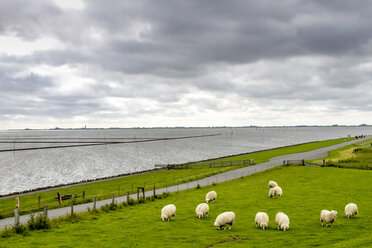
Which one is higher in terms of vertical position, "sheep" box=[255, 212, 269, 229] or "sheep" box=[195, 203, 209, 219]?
"sheep" box=[255, 212, 269, 229]

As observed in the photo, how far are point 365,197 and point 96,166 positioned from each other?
90.2 m

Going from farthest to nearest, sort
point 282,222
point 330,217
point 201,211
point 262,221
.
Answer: point 201,211, point 330,217, point 262,221, point 282,222

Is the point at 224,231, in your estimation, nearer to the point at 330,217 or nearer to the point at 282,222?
the point at 282,222

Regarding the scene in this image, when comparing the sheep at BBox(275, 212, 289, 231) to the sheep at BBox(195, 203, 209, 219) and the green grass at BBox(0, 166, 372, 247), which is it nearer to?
the green grass at BBox(0, 166, 372, 247)

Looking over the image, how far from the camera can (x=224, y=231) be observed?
22578mm

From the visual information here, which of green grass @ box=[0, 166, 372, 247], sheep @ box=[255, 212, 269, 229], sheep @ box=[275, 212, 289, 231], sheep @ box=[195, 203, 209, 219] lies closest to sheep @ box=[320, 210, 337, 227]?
green grass @ box=[0, 166, 372, 247]

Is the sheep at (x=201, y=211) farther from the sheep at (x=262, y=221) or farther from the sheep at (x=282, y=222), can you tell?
the sheep at (x=282, y=222)

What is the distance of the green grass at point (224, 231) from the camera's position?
64.6 feet

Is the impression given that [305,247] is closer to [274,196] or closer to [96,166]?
[274,196]

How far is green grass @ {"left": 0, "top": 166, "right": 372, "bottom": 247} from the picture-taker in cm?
1970

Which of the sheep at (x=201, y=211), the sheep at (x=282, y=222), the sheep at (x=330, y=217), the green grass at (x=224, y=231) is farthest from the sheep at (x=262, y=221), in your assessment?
the sheep at (x=201, y=211)

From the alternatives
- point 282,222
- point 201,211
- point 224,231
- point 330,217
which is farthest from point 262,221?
point 201,211

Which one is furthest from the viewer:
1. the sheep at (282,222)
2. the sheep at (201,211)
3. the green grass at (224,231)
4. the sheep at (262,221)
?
the sheep at (201,211)

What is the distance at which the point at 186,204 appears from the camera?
3500cm
